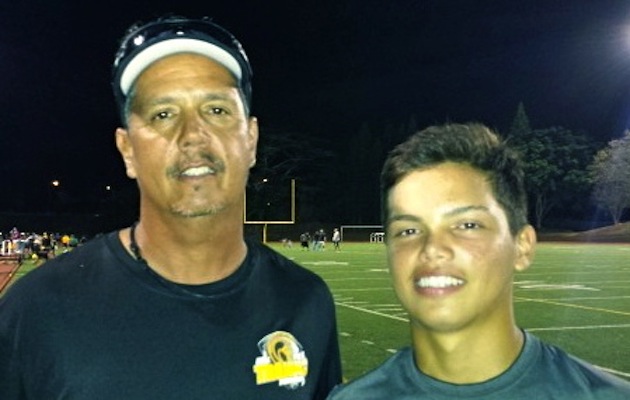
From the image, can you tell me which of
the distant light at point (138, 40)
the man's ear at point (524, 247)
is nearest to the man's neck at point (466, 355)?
the man's ear at point (524, 247)

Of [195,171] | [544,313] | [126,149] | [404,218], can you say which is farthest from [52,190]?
[404,218]

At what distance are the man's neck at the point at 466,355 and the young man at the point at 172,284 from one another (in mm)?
372

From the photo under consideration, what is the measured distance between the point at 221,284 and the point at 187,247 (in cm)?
15

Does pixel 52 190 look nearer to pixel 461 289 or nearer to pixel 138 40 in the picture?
pixel 138 40

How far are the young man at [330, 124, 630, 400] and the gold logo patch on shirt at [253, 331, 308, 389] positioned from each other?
0.42 ft

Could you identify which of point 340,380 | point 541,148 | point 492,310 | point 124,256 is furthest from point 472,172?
point 541,148

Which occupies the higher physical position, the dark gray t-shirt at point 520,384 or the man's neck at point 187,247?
the man's neck at point 187,247

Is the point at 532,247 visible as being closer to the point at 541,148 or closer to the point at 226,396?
the point at 226,396

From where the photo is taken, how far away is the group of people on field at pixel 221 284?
7.25 feet

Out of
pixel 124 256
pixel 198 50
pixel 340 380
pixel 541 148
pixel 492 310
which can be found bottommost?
pixel 340 380

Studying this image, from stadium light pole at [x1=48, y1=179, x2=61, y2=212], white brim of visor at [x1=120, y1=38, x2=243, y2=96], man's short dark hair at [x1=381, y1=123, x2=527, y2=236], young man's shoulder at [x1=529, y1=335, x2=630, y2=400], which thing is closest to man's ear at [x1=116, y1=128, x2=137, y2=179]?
white brim of visor at [x1=120, y1=38, x2=243, y2=96]

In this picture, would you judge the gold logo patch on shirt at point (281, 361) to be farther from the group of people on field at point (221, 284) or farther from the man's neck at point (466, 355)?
the man's neck at point (466, 355)

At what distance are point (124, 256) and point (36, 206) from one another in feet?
239

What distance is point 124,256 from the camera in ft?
7.76
